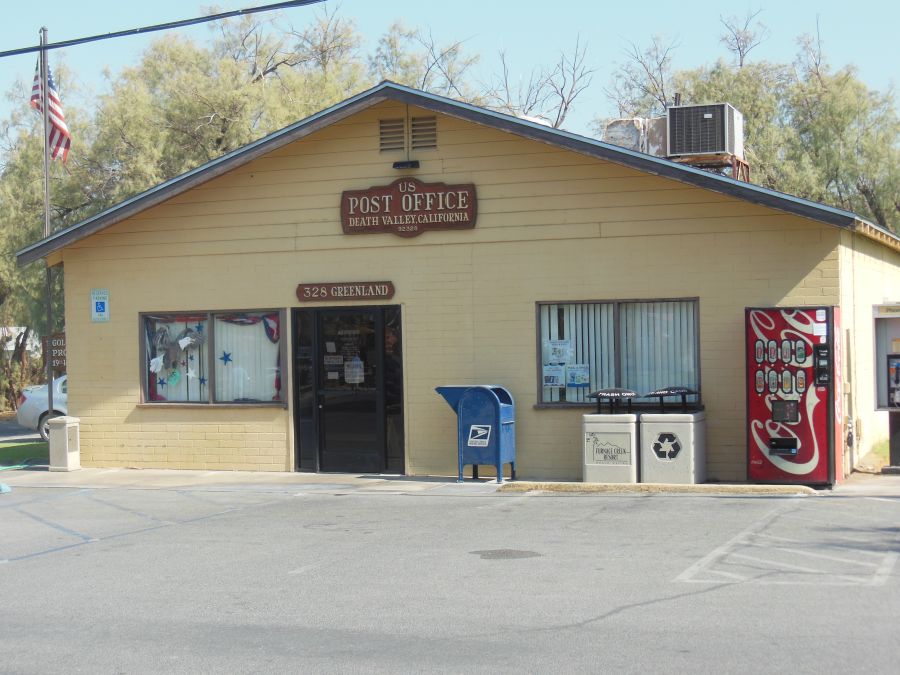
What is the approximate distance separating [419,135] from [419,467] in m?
4.72

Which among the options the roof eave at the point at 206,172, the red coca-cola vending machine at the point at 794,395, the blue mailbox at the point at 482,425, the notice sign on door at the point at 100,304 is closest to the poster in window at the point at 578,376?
the blue mailbox at the point at 482,425

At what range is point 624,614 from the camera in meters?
7.59

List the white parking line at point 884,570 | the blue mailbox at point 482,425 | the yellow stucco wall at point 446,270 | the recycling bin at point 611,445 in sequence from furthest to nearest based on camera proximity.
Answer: the blue mailbox at point 482,425 → the yellow stucco wall at point 446,270 → the recycling bin at point 611,445 → the white parking line at point 884,570

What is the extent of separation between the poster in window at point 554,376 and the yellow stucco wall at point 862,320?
3.77 metres

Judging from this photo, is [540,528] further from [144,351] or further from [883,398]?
[144,351]

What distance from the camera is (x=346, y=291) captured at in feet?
52.9

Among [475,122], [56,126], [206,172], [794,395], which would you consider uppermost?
[56,126]

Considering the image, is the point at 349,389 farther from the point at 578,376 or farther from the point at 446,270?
the point at 578,376

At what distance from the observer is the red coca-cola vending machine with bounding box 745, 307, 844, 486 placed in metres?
13.5

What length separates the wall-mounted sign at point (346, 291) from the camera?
15961 mm

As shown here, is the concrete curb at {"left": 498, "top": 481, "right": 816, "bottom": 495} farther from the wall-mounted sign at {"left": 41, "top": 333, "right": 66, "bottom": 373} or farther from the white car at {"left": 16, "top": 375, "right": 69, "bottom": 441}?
the white car at {"left": 16, "top": 375, "right": 69, "bottom": 441}

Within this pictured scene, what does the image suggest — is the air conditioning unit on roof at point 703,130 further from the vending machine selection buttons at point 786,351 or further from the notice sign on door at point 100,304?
the notice sign on door at point 100,304

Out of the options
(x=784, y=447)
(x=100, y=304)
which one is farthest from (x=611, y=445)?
(x=100, y=304)

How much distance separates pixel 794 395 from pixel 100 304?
10392 mm
